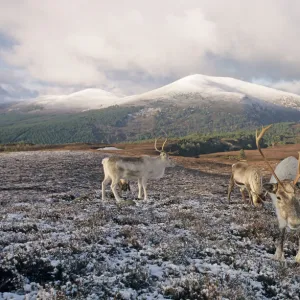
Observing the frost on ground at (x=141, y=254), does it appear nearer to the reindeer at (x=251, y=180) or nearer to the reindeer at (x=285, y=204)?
the reindeer at (x=285, y=204)

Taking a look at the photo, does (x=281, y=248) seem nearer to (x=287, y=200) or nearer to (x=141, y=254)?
(x=287, y=200)

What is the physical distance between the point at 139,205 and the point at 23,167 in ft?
82.8

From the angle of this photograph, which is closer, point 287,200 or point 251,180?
point 287,200

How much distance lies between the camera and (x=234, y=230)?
1252 centimetres

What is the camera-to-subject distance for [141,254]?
31.0 ft

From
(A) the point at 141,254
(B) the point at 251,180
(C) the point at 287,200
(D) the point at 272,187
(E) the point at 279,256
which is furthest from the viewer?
(B) the point at 251,180

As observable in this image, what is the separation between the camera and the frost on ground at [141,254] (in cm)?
730

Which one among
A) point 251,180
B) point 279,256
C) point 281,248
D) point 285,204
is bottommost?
point 279,256

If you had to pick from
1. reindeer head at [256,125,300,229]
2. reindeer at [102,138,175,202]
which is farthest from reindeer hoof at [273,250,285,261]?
reindeer at [102,138,175,202]

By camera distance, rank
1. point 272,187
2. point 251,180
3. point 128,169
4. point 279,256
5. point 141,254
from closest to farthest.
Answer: point 141,254 → point 279,256 → point 272,187 → point 251,180 → point 128,169

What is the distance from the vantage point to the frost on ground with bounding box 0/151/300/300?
24.0 feet

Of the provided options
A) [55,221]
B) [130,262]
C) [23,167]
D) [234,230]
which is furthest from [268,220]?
[23,167]

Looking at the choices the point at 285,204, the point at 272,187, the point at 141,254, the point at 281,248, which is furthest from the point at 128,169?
the point at 285,204

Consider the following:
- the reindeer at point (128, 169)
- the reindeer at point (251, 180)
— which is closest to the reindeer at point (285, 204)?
the reindeer at point (251, 180)
